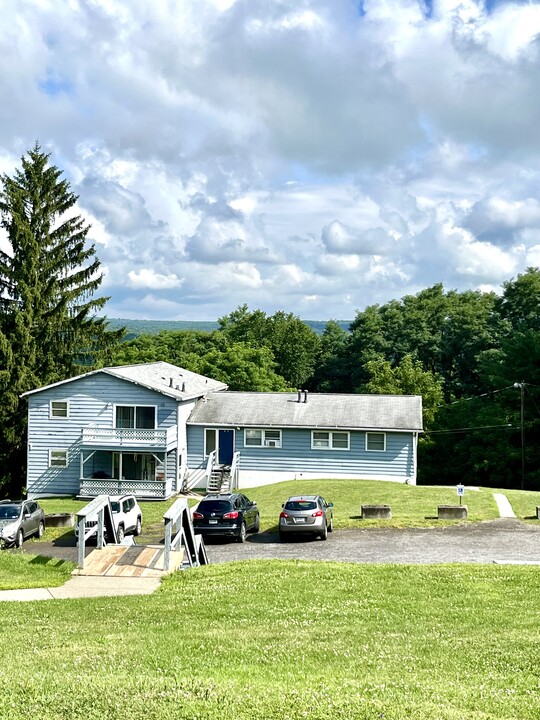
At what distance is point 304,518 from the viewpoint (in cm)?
2498

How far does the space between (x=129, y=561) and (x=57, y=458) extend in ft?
79.7

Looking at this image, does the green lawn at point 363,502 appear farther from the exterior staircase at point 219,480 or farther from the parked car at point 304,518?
the parked car at point 304,518

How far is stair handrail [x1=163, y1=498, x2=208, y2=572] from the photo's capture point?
16703 millimetres

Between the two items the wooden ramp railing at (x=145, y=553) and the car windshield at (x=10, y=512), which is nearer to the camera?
the wooden ramp railing at (x=145, y=553)

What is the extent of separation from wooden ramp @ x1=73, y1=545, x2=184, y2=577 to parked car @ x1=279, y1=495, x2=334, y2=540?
7.63 meters

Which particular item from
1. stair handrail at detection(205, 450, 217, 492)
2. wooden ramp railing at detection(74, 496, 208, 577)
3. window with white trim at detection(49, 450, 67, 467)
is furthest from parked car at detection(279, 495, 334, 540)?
window with white trim at detection(49, 450, 67, 467)

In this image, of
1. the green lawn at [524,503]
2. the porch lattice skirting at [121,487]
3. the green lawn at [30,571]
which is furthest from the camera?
the porch lattice skirting at [121,487]

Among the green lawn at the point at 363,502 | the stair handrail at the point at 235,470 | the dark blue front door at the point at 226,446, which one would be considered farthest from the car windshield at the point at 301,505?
the dark blue front door at the point at 226,446

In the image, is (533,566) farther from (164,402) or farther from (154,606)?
(164,402)

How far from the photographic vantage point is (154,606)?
13.8 m

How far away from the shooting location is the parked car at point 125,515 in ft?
84.3

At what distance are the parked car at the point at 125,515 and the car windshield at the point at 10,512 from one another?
2.29 m

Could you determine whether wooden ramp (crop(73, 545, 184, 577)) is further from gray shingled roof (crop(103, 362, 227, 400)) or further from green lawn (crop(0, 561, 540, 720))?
gray shingled roof (crop(103, 362, 227, 400))

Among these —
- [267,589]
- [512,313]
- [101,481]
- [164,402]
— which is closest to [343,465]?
[164,402]
